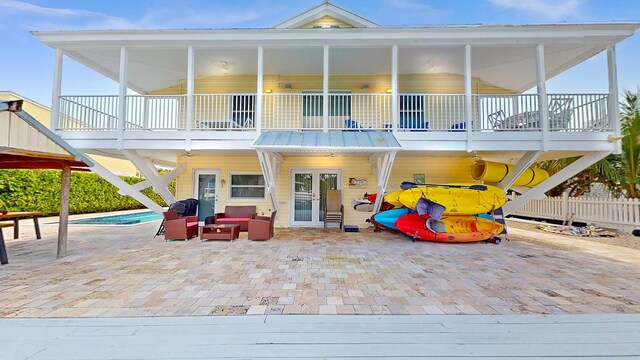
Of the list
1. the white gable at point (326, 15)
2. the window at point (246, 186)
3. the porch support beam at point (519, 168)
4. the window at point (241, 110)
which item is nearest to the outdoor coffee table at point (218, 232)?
the window at point (246, 186)

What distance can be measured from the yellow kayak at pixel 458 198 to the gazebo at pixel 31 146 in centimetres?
720

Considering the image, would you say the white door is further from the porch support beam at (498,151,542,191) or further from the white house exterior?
the porch support beam at (498,151,542,191)

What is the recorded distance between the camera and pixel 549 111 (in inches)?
297

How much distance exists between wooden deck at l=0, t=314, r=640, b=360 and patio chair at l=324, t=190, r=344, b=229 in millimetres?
6211

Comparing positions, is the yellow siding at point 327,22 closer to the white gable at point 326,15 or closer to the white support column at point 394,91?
the white gable at point 326,15

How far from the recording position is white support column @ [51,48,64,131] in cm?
729

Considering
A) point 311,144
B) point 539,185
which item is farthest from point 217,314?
point 539,185

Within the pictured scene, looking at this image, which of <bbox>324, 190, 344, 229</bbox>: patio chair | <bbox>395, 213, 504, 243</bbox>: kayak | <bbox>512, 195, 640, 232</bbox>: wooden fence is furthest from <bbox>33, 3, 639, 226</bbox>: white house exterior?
<bbox>512, 195, 640, 232</bbox>: wooden fence

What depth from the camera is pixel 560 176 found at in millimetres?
7527

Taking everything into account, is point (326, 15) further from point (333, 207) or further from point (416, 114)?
point (333, 207)

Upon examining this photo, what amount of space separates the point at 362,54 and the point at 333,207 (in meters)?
4.75

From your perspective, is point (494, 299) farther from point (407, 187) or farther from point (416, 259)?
point (407, 187)

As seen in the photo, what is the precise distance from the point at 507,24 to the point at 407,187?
4.72 metres

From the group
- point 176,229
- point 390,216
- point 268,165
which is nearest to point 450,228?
point 390,216
